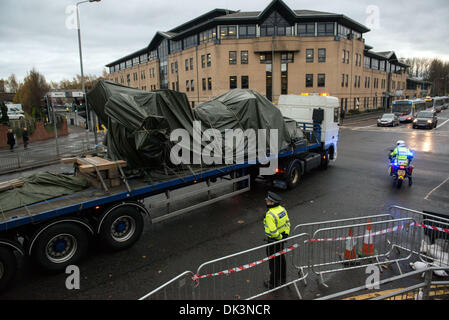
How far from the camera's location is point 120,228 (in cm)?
666

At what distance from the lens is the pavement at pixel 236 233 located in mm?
5359

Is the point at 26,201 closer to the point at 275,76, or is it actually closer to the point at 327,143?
the point at 327,143

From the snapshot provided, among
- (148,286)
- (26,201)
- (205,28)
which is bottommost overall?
(148,286)

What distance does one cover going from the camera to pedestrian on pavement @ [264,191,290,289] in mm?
5137

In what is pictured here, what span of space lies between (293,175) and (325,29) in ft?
129

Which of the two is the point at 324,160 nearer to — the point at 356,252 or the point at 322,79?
the point at 356,252

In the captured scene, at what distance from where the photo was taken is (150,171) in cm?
Answer: 745

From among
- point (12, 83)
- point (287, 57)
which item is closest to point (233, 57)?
point (287, 57)

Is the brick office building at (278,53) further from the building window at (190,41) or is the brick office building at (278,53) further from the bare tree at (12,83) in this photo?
the bare tree at (12,83)

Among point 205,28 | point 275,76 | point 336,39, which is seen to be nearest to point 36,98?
point 205,28

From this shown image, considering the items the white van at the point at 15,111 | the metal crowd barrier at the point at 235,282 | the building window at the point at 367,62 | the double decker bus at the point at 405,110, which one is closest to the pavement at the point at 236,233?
the metal crowd barrier at the point at 235,282

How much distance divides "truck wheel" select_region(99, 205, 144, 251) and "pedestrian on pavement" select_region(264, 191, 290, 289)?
313cm

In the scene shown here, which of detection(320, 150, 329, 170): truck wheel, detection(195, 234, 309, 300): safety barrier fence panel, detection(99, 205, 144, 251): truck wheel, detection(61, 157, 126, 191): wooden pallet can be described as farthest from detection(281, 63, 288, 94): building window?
detection(195, 234, 309, 300): safety barrier fence panel
